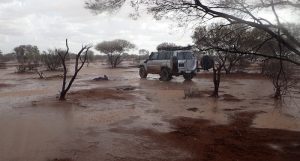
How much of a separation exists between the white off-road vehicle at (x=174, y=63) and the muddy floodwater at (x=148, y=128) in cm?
754

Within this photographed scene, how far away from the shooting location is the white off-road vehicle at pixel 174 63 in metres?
23.7

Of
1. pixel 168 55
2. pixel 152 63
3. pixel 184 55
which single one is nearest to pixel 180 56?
pixel 184 55

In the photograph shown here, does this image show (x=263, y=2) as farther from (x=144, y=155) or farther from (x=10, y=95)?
(x=10, y=95)

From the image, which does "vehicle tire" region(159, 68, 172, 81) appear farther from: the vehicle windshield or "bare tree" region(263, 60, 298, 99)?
"bare tree" region(263, 60, 298, 99)

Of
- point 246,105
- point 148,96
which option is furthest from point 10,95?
point 246,105

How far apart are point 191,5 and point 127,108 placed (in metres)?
6.31

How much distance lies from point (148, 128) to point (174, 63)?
45.2ft

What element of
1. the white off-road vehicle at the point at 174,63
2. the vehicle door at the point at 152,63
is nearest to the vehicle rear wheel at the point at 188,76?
the white off-road vehicle at the point at 174,63

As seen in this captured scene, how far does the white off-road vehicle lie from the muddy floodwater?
24.8 feet

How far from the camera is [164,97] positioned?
16422 millimetres

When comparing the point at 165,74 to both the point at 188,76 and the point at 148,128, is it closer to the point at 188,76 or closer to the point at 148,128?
the point at 188,76

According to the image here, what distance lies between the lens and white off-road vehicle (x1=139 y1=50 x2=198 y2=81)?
23.7 m

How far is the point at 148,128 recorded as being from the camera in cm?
1025

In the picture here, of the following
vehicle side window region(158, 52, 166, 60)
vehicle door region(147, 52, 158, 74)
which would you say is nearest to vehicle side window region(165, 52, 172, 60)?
vehicle side window region(158, 52, 166, 60)
